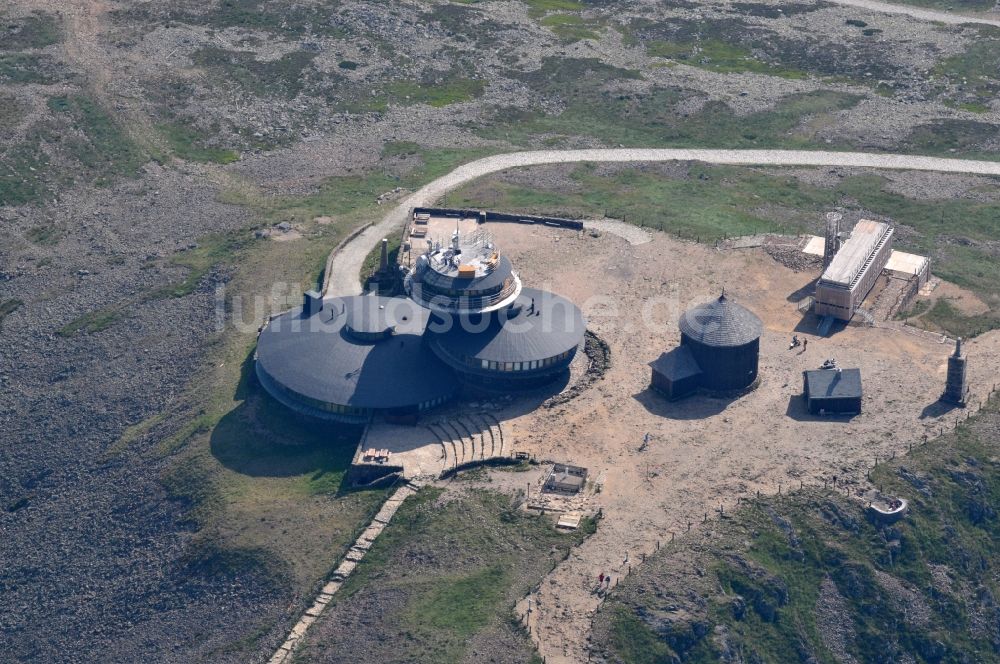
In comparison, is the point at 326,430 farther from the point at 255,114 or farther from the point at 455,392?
the point at 255,114

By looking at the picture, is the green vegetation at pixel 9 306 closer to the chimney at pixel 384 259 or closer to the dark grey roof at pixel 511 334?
the chimney at pixel 384 259

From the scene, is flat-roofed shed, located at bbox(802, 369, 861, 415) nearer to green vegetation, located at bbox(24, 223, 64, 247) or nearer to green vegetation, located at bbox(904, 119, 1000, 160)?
green vegetation, located at bbox(904, 119, 1000, 160)

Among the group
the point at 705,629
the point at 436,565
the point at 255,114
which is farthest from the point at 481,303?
the point at 255,114

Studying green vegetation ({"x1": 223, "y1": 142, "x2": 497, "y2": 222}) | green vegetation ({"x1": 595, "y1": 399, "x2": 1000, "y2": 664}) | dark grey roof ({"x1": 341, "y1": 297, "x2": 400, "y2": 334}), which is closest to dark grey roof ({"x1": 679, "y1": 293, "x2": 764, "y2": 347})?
green vegetation ({"x1": 595, "y1": 399, "x2": 1000, "y2": 664})

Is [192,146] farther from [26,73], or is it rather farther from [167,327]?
[167,327]

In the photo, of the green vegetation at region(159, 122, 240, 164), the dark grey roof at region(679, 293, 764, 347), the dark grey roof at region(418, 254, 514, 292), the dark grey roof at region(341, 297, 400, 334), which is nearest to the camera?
the dark grey roof at region(679, 293, 764, 347)
